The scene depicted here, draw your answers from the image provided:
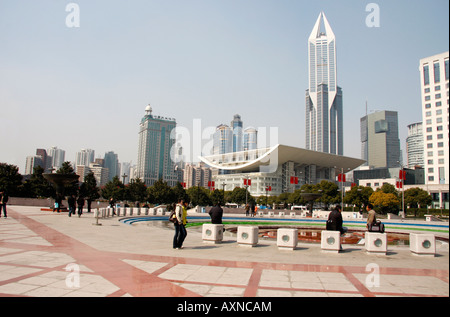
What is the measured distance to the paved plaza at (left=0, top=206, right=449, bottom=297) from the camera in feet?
15.8

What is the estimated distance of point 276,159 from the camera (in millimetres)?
103625

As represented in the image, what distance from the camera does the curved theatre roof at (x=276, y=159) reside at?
100000mm

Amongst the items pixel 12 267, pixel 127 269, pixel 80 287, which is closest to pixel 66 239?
pixel 12 267

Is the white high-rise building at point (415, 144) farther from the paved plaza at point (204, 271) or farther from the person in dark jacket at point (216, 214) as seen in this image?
the paved plaza at point (204, 271)

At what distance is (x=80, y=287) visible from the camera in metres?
4.87

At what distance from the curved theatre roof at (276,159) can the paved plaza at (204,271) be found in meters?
87.4

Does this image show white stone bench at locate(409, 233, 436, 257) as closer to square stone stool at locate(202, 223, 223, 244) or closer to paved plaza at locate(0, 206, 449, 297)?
paved plaza at locate(0, 206, 449, 297)

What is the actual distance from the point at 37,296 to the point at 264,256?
5.45m

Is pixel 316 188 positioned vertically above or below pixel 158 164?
below

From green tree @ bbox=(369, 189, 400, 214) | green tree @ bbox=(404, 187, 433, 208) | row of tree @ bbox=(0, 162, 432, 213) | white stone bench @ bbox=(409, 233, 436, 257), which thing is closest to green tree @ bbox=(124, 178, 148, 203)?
row of tree @ bbox=(0, 162, 432, 213)

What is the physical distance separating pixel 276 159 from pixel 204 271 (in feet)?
325

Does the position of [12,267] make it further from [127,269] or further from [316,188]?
[316,188]

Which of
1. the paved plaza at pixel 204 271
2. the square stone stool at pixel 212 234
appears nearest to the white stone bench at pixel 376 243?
the paved plaza at pixel 204 271

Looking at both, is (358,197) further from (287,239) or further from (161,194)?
(287,239)
